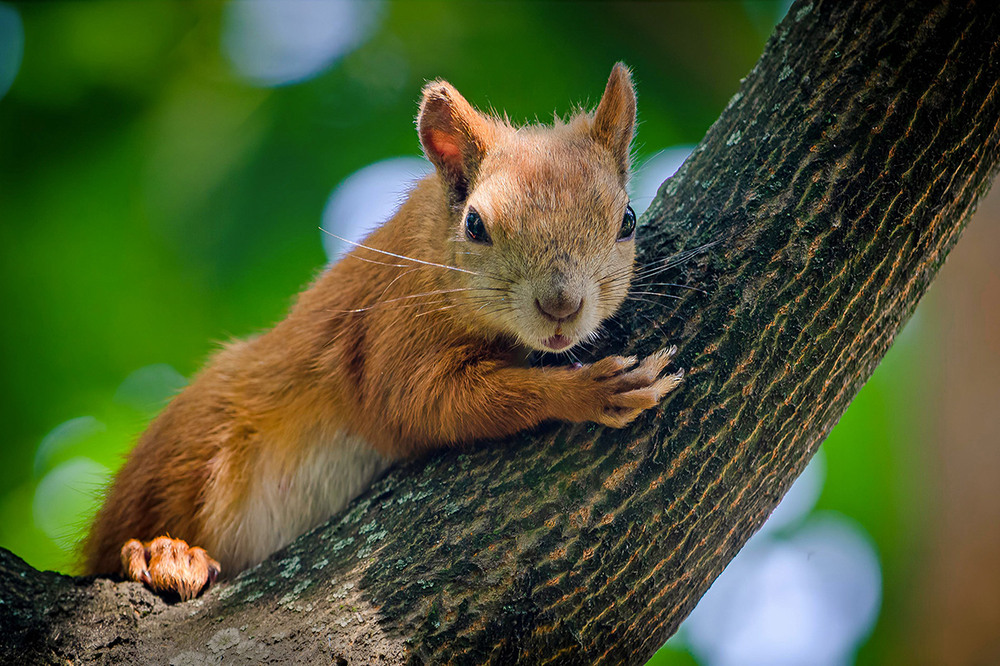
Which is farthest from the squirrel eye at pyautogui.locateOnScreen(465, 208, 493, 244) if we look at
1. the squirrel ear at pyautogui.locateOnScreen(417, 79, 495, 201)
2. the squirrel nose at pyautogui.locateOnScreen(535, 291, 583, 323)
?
the squirrel nose at pyautogui.locateOnScreen(535, 291, 583, 323)

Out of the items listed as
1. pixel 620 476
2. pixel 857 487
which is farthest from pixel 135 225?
pixel 857 487

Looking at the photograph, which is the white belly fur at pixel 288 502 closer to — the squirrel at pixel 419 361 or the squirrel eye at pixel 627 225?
the squirrel at pixel 419 361

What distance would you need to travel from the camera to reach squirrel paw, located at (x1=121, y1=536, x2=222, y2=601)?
2.87 metres

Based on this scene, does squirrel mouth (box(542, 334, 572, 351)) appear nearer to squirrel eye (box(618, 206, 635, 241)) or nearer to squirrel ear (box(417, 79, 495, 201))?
squirrel eye (box(618, 206, 635, 241))

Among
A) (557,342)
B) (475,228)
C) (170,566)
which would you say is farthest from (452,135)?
(170,566)

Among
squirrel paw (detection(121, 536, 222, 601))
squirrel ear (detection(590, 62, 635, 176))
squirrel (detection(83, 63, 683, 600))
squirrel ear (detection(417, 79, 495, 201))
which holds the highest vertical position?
squirrel ear (detection(590, 62, 635, 176))

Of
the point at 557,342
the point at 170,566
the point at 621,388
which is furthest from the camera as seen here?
the point at 170,566

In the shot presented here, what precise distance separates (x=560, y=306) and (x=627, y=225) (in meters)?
0.57

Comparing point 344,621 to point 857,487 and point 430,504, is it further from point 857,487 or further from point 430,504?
point 857,487

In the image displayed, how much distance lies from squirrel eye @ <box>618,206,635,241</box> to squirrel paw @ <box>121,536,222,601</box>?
86.2 inches

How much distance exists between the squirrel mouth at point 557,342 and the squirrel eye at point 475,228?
1.51 ft

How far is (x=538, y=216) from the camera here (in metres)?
2.70

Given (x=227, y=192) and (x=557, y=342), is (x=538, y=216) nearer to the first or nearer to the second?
(x=557, y=342)

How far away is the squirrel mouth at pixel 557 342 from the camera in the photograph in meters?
2.63
